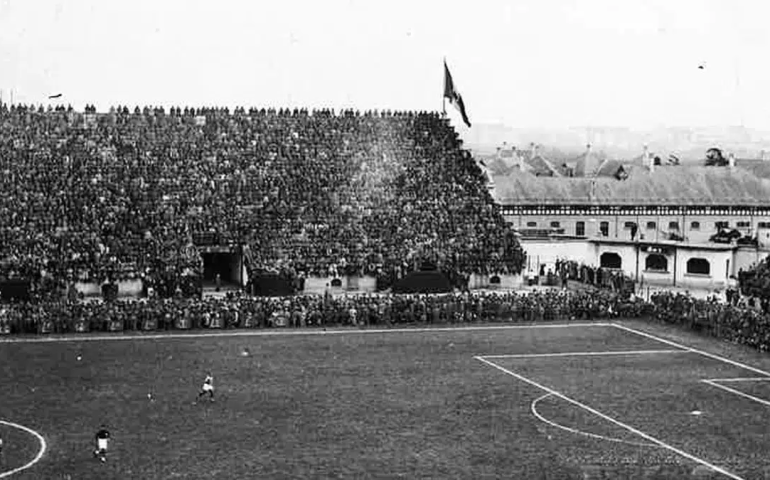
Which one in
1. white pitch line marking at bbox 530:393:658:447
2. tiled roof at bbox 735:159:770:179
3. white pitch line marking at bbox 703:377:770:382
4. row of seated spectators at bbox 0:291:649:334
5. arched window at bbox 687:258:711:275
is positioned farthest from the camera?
tiled roof at bbox 735:159:770:179

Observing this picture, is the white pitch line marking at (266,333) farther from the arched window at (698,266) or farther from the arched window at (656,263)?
→ the arched window at (656,263)

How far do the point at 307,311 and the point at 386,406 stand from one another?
1475 centimetres

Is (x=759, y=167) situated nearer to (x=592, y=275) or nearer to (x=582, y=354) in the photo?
(x=592, y=275)

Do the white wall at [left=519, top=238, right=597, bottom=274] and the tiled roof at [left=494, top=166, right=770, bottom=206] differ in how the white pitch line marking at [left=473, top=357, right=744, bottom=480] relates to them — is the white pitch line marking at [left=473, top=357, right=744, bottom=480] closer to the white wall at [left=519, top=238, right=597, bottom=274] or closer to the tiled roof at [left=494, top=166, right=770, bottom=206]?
the white wall at [left=519, top=238, right=597, bottom=274]

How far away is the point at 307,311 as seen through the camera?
4388 cm

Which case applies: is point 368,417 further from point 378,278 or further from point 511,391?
point 378,278

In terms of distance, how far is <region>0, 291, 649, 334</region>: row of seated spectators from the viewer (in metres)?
40.9

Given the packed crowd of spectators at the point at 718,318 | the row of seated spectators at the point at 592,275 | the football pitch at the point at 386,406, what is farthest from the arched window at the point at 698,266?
the football pitch at the point at 386,406

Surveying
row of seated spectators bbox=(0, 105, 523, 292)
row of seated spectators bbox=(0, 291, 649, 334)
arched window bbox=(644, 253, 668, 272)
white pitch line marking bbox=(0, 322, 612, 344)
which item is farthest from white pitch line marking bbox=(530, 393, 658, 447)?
arched window bbox=(644, 253, 668, 272)

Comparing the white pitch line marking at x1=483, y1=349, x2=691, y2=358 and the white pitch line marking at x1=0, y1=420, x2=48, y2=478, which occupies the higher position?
the white pitch line marking at x1=483, y1=349, x2=691, y2=358

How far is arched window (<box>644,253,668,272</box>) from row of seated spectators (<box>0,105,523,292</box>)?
8.14 meters

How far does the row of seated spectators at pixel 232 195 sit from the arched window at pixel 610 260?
25.7 ft

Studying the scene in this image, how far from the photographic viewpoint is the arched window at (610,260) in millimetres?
61031

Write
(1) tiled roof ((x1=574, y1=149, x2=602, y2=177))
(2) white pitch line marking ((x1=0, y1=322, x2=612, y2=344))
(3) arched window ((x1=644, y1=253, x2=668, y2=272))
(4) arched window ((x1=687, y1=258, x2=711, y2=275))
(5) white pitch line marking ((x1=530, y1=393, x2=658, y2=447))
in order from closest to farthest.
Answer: (5) white pitch line marking ((x1=530, y1=393, x2=658, y2=447))
(2) white pitch line marking ((x1=0, y1=322, x2=612, y2=344))
(4) arched window ((x1=687, y1=258, x2=711, y2=275))
(3) arched window ((x1=644, y1=253, x2=668, y2=272))
(1) tiled roof ((x1=574, y1=149, x2=602, y2=177))
